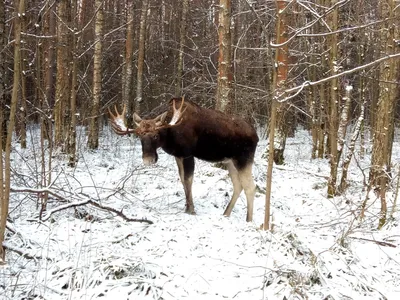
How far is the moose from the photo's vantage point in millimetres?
6699

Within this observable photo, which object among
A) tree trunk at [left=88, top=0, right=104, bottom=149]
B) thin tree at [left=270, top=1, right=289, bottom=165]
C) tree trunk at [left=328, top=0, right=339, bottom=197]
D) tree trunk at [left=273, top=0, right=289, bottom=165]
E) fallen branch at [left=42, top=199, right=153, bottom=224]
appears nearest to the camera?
fallen branch at [left=42, top=199, right=153, bottom=224]

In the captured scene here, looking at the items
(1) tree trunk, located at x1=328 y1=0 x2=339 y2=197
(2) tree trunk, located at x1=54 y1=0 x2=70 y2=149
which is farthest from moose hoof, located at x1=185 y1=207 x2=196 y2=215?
(2) tree trunk, located at x1=54 y1=0 x2=70 y2=149

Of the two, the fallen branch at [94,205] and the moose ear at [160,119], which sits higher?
the moose ear at [160,119]

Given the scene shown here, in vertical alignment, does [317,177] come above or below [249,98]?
below

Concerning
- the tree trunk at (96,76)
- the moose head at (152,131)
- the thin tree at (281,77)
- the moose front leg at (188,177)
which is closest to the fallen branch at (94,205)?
the moose head at (152,131)

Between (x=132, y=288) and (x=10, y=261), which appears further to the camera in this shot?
(x=10, y=261)

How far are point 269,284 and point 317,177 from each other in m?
7.03

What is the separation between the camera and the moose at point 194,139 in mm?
6699

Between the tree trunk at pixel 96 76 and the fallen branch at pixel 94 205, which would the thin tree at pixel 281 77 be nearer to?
the fallen branch at pixel 94 205

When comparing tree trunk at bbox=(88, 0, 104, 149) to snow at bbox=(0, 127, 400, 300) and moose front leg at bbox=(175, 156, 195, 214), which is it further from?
moose front leg at bbox=(175, 156, 195, 214)

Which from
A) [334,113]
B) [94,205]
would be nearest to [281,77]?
[334,113]

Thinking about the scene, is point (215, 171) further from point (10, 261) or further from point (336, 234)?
point (10, 261)

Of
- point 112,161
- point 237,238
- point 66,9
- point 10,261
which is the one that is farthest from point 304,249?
point 66,9

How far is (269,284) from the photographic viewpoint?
4383 millimetres
